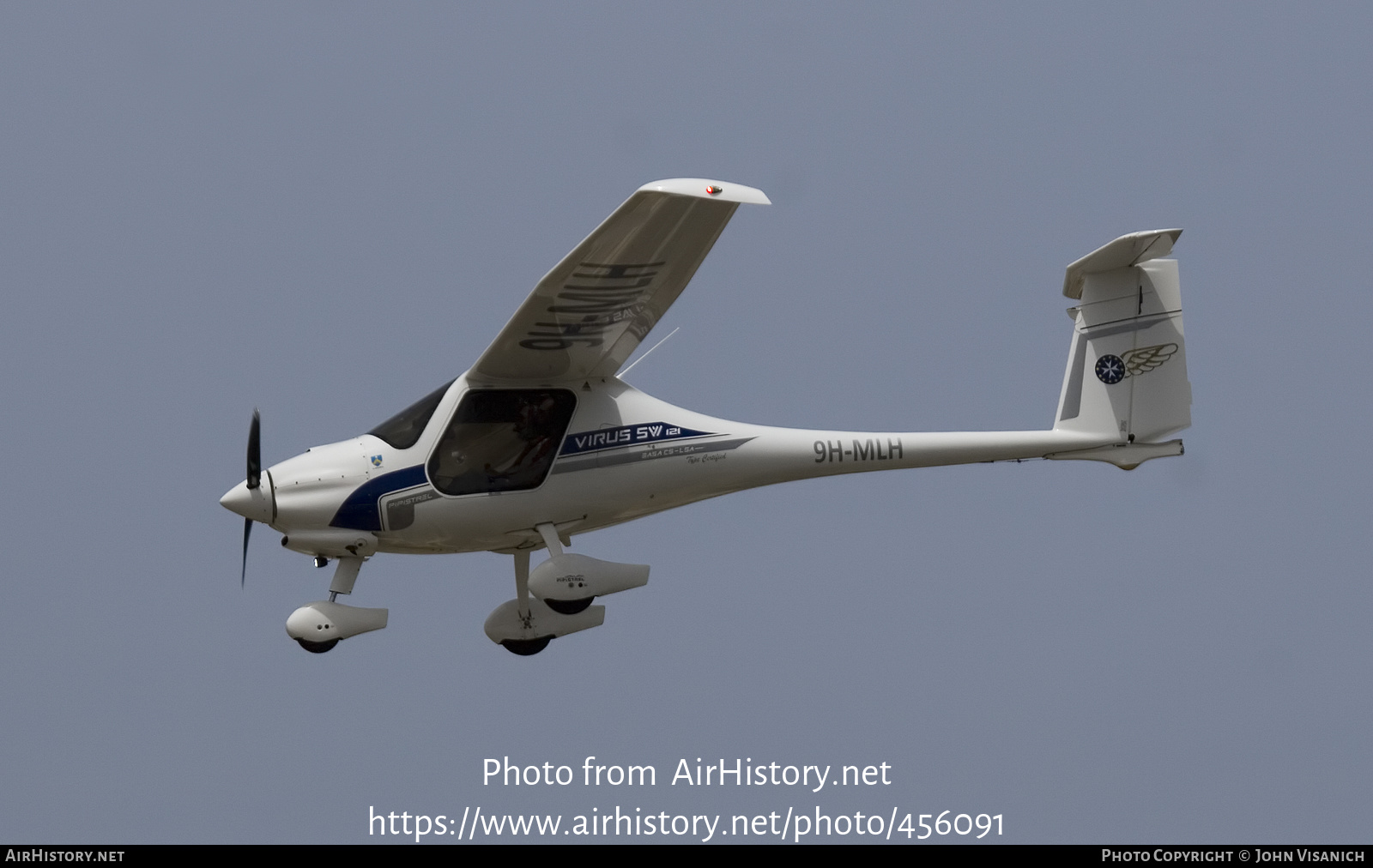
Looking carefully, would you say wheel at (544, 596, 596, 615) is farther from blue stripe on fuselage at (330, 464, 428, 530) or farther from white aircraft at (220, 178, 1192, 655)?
blue stripe on fuselage at (330, 464, 428, 530)

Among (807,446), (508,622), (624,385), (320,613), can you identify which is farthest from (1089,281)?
(320,613)

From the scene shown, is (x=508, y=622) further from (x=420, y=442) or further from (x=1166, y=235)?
(x=1166, y=235)

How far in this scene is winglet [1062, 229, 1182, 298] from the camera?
17.1 meters

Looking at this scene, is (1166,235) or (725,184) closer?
(725,184)

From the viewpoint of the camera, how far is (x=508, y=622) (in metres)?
17.6

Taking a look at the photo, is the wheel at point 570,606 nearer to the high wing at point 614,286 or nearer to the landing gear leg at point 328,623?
the landing gear leg at point 328,623

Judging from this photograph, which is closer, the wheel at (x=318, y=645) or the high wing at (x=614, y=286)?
the high wing at (x=614, y=286)

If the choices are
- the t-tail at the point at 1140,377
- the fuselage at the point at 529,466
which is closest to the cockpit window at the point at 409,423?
the fuselage at the point at 529,466

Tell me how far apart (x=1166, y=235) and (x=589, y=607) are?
5.74m

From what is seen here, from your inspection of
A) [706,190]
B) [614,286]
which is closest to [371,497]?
[614,286]

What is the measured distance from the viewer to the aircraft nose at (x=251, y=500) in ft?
52.9

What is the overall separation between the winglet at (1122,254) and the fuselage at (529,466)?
1814 millimetres

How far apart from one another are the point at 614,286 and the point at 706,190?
1.67 metres

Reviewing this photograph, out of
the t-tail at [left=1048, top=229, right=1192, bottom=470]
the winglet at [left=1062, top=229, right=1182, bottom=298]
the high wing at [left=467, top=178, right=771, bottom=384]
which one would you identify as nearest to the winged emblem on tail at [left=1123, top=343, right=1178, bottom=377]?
the t-tail at [left=1048, top=229, right=1192, bottom=470]
